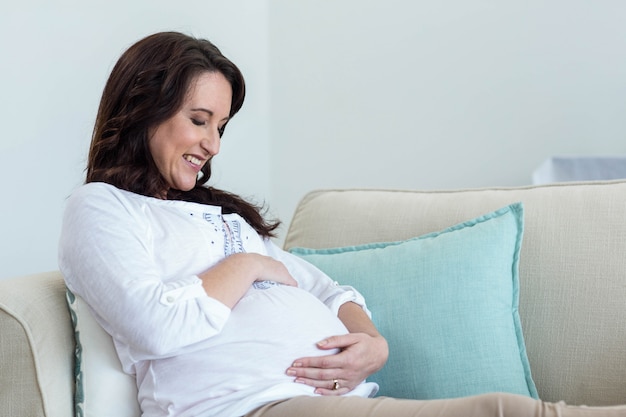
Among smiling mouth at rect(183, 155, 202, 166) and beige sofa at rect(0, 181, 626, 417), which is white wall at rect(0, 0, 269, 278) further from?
beige sofa at rect(0, 181, 626, 417)

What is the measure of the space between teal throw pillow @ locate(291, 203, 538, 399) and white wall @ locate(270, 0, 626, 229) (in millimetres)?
1366

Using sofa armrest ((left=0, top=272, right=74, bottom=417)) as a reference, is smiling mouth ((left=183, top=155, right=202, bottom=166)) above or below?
above

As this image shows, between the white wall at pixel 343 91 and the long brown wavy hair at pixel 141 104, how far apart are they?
0.89m

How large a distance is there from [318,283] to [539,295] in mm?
425

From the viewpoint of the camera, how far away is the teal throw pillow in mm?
1520

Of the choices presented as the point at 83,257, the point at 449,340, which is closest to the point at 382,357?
the point at 449,340

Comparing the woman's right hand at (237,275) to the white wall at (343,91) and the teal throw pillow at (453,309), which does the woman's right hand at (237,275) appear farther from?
the white wall at (343,91)

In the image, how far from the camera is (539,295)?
162 cm

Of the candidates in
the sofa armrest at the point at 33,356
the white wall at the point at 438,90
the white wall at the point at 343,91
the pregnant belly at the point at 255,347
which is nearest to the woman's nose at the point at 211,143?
the pregnant belly at the point at 255,347

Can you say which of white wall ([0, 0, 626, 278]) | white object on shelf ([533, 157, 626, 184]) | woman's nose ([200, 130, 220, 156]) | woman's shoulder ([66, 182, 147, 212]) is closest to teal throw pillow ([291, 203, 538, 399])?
woman's nose ([200, 130, 220, 156])

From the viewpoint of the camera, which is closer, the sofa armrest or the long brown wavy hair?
the sofa armrest

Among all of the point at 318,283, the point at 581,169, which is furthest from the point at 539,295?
the point at 581,169

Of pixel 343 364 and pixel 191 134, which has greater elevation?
pixel 191 134

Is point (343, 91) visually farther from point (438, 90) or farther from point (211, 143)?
point (211, 143)
